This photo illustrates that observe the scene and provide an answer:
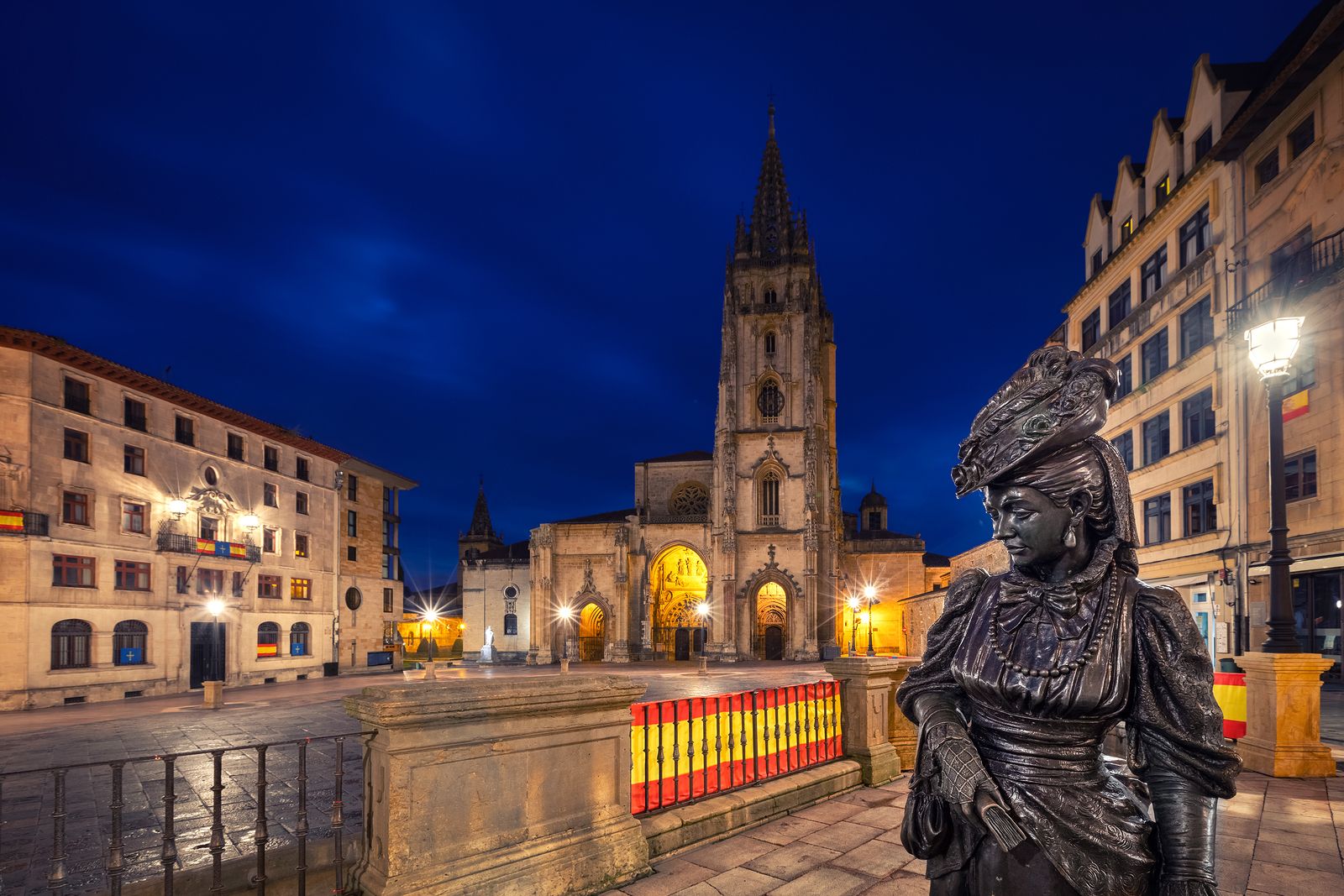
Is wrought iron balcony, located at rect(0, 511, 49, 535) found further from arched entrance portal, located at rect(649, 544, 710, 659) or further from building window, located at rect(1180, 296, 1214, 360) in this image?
building window, located at rect(1180, 296, 1214, 360)

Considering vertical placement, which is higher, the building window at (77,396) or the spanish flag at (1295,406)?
the building window at (77,396)

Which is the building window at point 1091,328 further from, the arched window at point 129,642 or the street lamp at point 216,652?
the arched window at point 129,642

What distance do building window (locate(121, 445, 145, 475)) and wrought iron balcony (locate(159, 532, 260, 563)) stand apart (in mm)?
2550

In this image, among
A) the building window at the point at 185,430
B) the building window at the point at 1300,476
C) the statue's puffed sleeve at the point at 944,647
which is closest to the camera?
the statue's puffed sleeve at the point at 944,647

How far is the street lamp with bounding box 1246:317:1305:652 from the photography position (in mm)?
9000

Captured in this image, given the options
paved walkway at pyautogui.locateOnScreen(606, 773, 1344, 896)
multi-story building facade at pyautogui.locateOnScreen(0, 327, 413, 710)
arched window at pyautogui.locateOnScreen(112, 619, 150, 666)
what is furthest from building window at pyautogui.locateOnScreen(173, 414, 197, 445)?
paved walkway at pyautogui.locateOnScreen(606, 773, 1344, 896)

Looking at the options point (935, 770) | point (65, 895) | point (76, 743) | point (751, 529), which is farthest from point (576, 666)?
point (935, 770)

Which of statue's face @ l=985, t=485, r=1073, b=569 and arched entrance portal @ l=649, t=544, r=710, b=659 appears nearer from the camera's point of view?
statue's face @ l=985, t=485, r=1073, b=569

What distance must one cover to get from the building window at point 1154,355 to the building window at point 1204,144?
5.31 meters

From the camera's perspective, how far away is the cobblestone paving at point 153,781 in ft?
23.4

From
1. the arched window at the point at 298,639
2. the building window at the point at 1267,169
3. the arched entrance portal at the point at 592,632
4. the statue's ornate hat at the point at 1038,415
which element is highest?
the building window at the point at 1267,169

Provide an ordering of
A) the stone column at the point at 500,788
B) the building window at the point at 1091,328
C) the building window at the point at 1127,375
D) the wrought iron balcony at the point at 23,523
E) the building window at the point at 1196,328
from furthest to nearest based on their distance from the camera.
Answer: the building window at the point at 1091,328, the building window at the point at 1127,375, the wrought iron balcony at the point at 23,523, the building window at the point at 1196,328, the stone column at the point at 500,788

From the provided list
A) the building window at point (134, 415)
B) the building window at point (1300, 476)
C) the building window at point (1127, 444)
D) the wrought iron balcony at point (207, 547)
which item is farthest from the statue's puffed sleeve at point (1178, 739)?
the wrought iron balcony at point (207, 547)

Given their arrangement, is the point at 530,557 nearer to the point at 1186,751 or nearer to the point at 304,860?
the point at 304,860
